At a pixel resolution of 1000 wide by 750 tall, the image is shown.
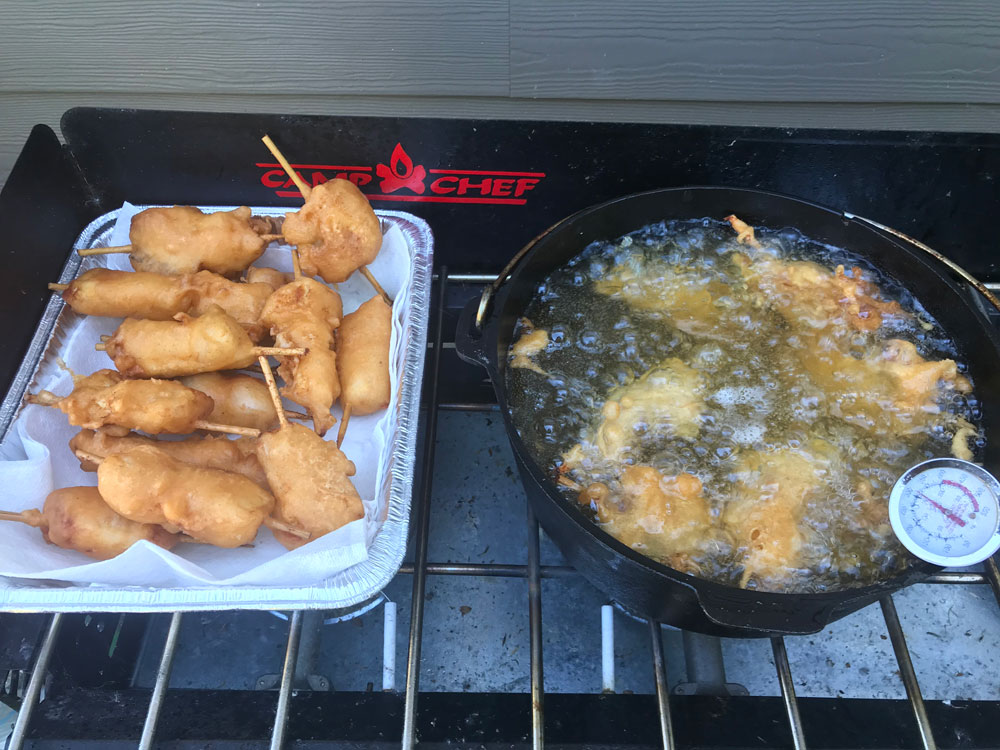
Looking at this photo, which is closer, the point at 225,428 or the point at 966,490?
the point at 966,490

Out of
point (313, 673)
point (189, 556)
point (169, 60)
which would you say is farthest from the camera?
point (169, 60)

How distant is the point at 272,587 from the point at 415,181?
145 centimetres

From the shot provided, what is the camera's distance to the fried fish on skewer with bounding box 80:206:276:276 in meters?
2.05

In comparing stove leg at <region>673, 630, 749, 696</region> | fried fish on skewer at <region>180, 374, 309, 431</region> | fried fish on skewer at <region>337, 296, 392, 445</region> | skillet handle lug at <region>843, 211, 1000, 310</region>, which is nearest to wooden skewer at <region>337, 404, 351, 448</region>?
fried fish on skewer at <region>337, 296, 392, 445</region>

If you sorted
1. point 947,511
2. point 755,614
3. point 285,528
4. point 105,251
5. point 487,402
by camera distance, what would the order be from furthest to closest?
1. point 487,402
2. point 105,251
3. point 285,528
4. point 947,511
5. point 755,614

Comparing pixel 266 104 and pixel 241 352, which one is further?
pixel 266 104

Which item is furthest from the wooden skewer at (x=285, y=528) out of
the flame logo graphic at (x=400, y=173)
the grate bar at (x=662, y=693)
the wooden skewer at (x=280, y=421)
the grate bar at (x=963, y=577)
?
the grate bar at (x=963, y=577)

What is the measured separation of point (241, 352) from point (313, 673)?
1.09 metres

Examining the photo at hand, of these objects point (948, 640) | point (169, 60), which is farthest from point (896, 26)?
point (169, 60)

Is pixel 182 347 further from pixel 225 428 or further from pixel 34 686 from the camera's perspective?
pixel 34 686

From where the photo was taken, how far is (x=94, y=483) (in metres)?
1.89

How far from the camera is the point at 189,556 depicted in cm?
174

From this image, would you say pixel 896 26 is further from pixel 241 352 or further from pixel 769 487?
pixel 241 352

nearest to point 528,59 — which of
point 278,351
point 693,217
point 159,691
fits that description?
point 693,217
